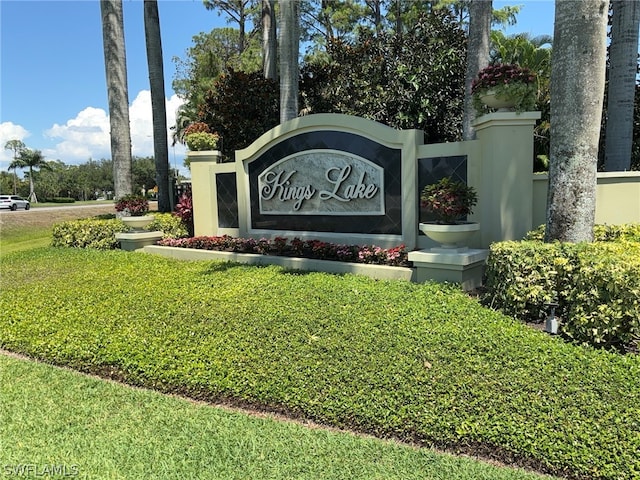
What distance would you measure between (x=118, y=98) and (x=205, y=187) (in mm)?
4261

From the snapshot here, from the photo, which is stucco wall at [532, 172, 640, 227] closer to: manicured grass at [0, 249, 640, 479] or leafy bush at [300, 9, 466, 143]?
manicured grass at [0, 249, 640, 479]

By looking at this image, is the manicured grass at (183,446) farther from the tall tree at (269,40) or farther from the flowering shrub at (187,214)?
the tall tree at (269,40)

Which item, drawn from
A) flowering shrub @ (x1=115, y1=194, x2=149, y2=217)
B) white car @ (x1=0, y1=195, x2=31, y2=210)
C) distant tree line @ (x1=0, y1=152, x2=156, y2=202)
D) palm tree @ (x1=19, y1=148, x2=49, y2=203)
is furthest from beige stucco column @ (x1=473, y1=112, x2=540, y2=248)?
palm tree @ (x1=19, y1=148, x2=49, y2=203)

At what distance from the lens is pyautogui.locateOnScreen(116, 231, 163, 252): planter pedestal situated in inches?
403

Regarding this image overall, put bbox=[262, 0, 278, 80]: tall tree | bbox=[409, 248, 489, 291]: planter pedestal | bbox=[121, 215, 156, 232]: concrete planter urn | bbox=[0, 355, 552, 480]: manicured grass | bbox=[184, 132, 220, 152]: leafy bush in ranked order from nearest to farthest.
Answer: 1. bbox=[0, 355, 552, 480]: manicured grass
2. bbox=[409, 248, 489, 291]: planter pedestal
3. bbox=[121, 215, 156, 232]: concrete planter urn
4. bbox=[184, 132, 220, 152]: leafy bush
5. bbox=[262, 0, 278, 80]: tall tree

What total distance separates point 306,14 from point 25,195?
56.2m

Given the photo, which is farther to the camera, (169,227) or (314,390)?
(169,227)

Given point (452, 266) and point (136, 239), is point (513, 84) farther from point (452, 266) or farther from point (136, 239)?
point (136, 239)

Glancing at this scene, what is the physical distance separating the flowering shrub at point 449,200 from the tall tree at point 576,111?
1220 mm

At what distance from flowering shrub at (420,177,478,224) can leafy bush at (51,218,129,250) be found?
7930mm

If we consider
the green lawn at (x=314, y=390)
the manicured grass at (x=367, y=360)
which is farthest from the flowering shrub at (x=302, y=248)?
the green lawn at (x=314, y=390)

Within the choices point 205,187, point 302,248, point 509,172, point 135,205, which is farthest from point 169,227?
point 509,172

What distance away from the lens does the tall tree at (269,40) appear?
16.2 metres

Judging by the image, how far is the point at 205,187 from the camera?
10484 millimetres
